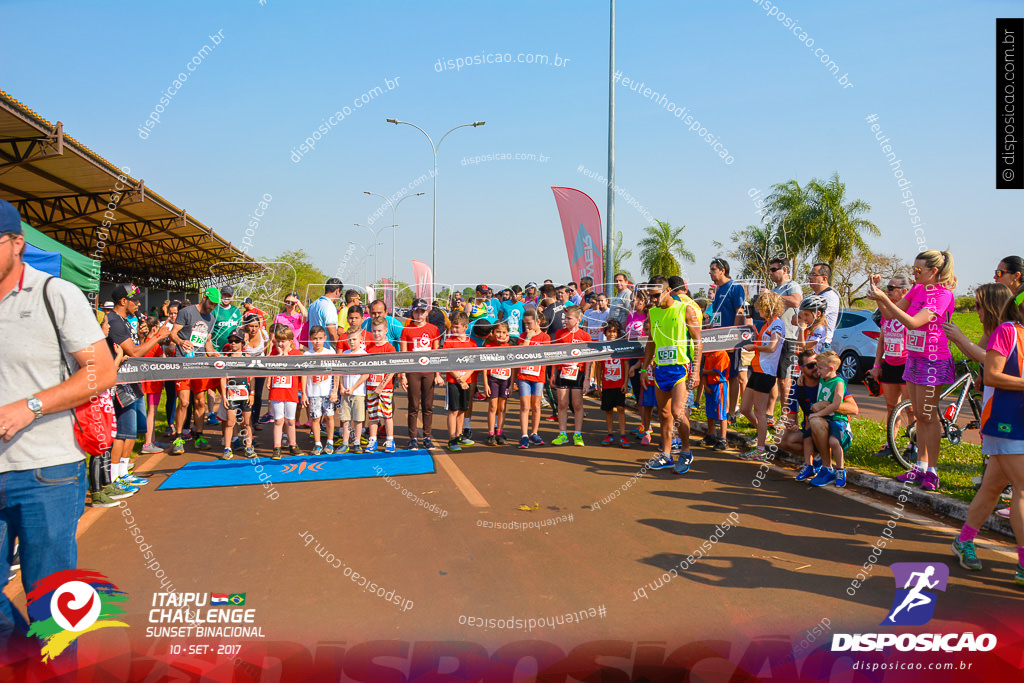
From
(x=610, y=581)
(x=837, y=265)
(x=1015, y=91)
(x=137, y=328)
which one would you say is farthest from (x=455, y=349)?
(x=837, y=265)

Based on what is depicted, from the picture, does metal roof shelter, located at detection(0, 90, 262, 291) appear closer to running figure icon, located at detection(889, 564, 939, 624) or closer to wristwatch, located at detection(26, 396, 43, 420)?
wristwatch, located at detection(26, 396, 43, 420)

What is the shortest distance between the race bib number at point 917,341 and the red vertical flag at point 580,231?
8.96 m

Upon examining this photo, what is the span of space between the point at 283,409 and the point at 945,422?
25.5 ft

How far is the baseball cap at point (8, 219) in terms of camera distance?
2482 mm

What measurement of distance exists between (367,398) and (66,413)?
5.48 meters

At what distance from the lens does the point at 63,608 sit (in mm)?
2742

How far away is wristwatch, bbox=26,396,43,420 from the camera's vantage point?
8.02 feet

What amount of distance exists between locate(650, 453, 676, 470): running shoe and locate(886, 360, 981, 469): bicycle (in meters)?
2.27

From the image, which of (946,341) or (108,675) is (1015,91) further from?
(108,675)

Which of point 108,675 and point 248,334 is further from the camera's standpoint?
point 248,334

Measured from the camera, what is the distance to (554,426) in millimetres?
9516

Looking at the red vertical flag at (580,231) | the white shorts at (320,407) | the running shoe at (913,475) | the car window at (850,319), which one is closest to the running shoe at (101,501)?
the white shorts at (320,407)

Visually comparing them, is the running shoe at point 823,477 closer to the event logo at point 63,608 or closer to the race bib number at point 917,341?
the race bib number at point 917,341

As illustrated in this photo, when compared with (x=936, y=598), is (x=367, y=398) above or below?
above
